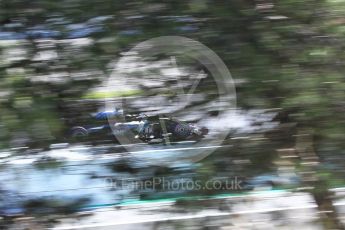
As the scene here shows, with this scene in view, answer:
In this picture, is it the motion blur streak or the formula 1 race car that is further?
the formula 1 race car

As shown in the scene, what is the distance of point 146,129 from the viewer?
2318mm

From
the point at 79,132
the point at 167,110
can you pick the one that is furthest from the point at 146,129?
the point at 79,132

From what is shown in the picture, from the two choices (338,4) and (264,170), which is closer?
(338,4)

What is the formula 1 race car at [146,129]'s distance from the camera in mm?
2289

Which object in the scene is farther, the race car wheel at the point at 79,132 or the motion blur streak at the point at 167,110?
the race car wheel at the point at 79,132

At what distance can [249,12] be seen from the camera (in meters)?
2.19

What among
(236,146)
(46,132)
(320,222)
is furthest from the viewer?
(320,222)

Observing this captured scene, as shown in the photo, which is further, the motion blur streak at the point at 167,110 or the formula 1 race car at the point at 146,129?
the formula 1 race car at the point at 146,129

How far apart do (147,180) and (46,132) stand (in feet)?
1.67

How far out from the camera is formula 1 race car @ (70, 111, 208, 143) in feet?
7.51

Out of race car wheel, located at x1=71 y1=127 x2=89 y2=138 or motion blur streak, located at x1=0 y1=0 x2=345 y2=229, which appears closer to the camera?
motion blur streak, located at x1=0 y1=0 x2=345 y2=229

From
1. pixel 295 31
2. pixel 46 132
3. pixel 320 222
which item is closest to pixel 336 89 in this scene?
pixel 295 31

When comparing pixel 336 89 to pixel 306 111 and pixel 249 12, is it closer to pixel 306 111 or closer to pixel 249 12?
pixel 306 111

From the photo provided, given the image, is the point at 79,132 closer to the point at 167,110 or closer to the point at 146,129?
the point at 146,129
